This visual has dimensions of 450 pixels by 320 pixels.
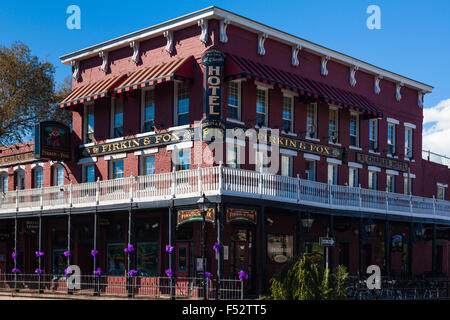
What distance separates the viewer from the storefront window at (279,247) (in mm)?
33125

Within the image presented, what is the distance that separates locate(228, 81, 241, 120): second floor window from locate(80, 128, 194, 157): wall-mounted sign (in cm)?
215

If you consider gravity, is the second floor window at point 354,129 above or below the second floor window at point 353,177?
above

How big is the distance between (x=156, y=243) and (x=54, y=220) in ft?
30.2

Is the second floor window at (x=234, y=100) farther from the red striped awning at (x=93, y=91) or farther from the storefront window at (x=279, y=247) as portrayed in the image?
the red striped awning at (x=93, y=91)

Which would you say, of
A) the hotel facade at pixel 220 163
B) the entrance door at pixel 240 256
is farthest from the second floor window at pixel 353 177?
the entrance door at pixel 240 256

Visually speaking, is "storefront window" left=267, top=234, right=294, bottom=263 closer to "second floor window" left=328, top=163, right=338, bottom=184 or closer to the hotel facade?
the hotel facade

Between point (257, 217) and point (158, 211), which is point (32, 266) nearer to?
point (158, 211)

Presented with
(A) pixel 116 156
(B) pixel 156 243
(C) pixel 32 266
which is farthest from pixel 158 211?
(C) pixel 32 266

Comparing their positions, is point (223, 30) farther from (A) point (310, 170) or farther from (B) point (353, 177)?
(B) point (353, 177)

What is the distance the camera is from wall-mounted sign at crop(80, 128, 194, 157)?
31.9 meters

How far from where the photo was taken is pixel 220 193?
2652 cm

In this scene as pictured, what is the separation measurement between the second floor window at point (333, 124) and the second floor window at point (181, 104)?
9.47m

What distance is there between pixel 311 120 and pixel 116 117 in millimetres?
10608

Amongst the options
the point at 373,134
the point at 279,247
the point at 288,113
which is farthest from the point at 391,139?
the point at 279,247
